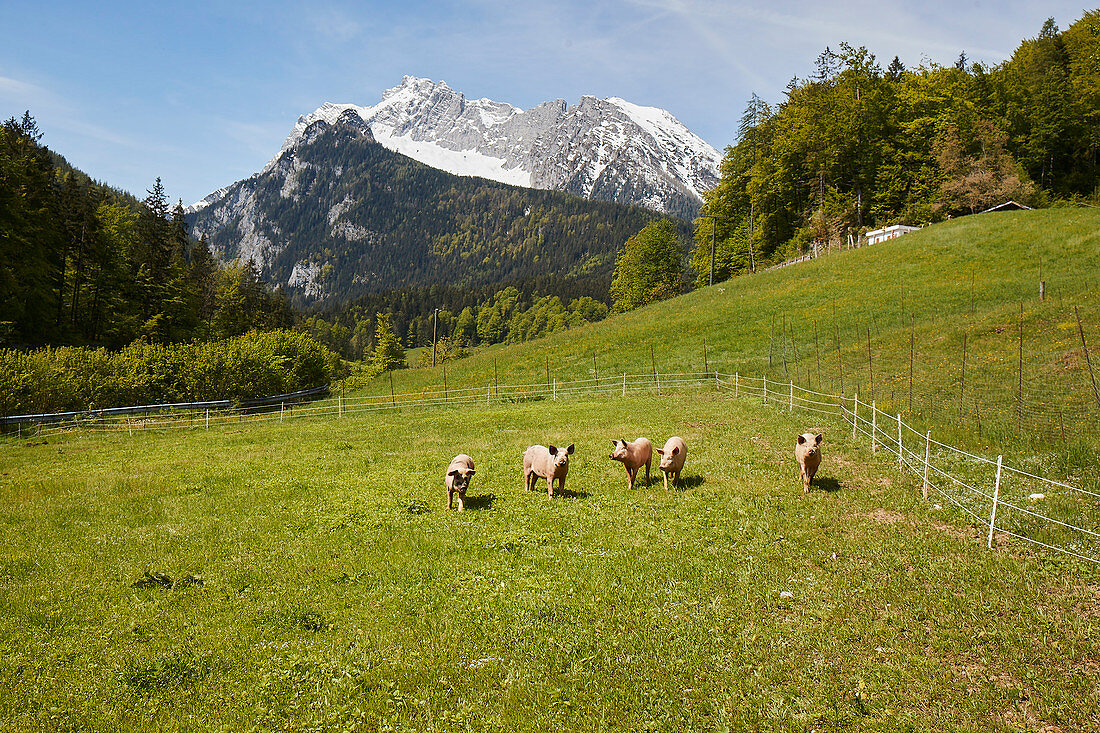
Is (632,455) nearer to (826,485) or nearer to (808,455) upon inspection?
(808,455)

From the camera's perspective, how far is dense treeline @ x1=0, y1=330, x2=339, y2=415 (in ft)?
115

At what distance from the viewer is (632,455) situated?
1530cm

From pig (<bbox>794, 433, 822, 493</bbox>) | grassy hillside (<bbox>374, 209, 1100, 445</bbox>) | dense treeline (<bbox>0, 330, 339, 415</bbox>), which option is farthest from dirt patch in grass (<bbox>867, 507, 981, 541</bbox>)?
dense treeline (<bbox>0, 330, 339, 415</bbox>)

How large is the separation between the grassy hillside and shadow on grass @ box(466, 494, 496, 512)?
14.1 m

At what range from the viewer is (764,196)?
71.6 m

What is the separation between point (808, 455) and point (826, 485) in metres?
1.28

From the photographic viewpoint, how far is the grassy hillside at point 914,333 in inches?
820

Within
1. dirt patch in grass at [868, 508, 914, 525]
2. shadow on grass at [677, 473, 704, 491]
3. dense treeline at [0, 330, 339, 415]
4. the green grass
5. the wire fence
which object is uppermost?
dense treeline at [0, 330, 339, 415]

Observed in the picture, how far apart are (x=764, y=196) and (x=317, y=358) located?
5697cm

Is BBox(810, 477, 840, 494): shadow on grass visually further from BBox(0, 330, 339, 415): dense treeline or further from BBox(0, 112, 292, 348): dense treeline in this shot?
BBox(0, 112, 292, 348): dense treeline

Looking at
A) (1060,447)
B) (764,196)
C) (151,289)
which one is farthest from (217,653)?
(764,196)

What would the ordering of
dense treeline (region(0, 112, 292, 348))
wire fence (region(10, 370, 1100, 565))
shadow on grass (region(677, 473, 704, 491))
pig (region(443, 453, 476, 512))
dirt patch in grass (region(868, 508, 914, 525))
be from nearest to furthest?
1. wire fence (region(10, 370, 1100, 565))
2. dirt patch in grass (region(868, 508, 914, 525))
3. pig (region(443, 453, 476, 512))
4. shadow on grass (region(677, 473, 704, 491))
5. dense treeline (region(0, 112, 292, 348))

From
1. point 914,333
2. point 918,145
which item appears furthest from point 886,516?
point 918,145

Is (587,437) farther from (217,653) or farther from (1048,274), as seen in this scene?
(1048,274)
